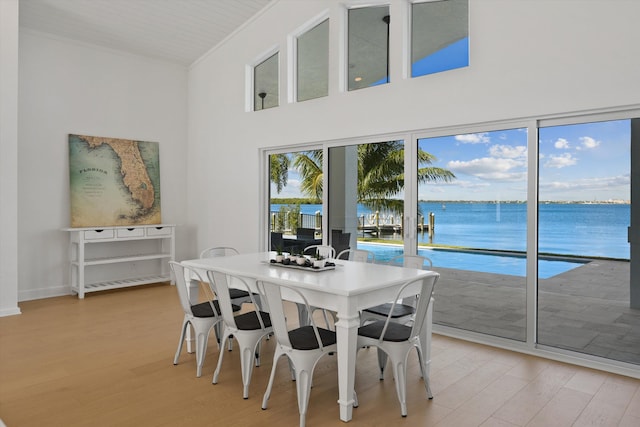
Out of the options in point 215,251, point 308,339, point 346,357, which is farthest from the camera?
point 215,251

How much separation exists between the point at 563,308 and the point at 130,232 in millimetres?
5451

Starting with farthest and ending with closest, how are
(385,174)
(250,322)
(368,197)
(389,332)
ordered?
(368,197), (385,174), (250,322), (389,332)

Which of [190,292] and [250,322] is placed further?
[190,292]

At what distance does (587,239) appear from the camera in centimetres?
384

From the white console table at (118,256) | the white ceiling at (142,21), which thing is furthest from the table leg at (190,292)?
the white ceiling at (142,21)

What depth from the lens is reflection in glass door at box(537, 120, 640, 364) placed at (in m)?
3.67

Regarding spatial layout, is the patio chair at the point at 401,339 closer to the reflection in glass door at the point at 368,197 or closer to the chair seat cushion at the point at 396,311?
the chair seat cushion at the point at 396,311

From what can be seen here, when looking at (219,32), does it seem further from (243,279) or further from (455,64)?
(243,279)

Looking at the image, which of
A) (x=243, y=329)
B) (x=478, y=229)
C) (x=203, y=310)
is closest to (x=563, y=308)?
(x=478, y=229)

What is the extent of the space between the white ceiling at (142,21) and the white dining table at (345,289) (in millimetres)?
3780

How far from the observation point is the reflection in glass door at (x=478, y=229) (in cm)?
421

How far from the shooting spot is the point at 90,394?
3219 mm

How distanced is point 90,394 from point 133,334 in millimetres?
1448

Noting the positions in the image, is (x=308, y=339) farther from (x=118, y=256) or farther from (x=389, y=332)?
(x=118, y=256)
